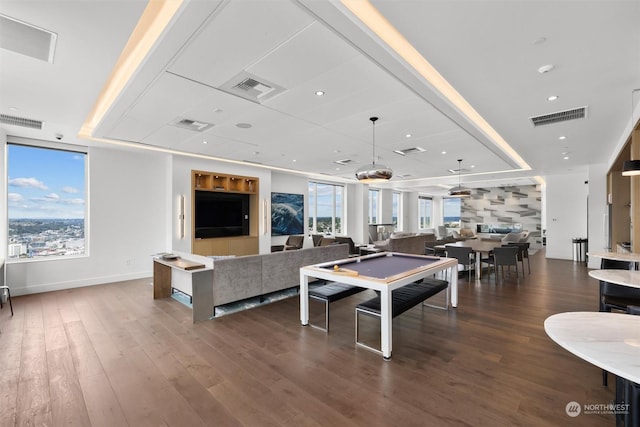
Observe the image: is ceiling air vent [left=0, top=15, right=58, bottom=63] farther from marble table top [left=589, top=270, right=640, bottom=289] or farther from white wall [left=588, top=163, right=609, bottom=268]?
white wall [left=588, top=163, right=609, bottom=268]

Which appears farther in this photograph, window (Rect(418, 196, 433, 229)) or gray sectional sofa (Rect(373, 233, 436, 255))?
window (Rect(418, 196, 433, 229))

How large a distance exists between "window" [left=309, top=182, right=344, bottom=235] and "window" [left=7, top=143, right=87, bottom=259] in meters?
7.18

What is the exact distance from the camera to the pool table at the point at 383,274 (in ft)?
10.0

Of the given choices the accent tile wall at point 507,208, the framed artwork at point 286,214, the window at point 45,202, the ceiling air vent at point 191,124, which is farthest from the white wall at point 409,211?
the window at point 45,202

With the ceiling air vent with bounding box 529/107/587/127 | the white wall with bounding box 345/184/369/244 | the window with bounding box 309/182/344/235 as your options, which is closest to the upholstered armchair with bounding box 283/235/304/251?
the window with bounding box 309/182/344/235

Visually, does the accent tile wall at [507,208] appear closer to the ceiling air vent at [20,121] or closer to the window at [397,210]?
the window at [397,210]

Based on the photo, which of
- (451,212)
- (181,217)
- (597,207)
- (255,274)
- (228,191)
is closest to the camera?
(255,274)

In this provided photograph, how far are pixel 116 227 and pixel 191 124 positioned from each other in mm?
3639

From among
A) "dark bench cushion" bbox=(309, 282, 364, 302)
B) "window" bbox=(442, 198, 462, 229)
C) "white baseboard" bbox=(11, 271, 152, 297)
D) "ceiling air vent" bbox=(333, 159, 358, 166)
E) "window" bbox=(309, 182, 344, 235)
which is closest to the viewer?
"dark bench cushion" bbox=(309, 282, 364, 302)

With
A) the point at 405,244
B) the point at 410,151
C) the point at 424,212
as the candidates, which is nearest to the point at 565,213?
the point at 405,244

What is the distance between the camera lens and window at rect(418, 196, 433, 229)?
18.0 metres

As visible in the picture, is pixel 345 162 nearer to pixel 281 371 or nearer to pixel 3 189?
pixel 281 371

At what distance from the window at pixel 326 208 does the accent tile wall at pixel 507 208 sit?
775 centimetres

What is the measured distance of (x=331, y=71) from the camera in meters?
3.00
